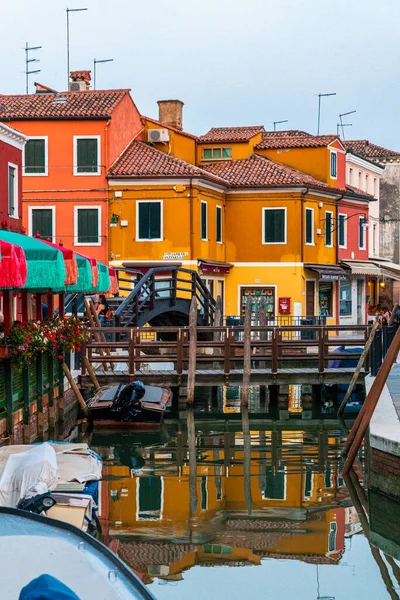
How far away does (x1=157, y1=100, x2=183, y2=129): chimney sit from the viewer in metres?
45.1

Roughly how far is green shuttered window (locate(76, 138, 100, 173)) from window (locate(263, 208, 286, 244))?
23.8ft

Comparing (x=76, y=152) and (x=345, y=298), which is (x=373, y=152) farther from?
(x=76, y=152)

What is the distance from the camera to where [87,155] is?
39.2 meters

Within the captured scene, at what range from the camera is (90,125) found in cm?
3878

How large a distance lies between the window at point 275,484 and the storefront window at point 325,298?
27.0 m

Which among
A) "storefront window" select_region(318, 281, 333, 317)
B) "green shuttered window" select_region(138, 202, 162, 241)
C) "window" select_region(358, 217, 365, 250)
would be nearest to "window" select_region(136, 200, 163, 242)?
"green shuttered window" select_region(138, 202, 162, 241)

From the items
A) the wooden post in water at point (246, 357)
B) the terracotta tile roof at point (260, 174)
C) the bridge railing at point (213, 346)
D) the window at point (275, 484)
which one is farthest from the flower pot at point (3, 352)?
the terracotta tile roof at point (260, 174)

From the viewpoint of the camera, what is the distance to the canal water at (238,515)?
439 inches

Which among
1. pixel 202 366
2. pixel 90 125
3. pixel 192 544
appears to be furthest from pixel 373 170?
pixel 192 544

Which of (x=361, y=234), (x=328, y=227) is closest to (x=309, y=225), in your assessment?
(x=328, y=227)

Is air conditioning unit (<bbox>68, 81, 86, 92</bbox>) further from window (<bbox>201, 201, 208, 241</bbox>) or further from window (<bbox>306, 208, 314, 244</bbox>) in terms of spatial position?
window (<bbox>306, 208, 314, 244</bbox>)

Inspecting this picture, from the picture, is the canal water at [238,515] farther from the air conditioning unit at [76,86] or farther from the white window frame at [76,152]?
the air conditioning unit at [76,86]

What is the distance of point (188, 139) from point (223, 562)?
3296 cm

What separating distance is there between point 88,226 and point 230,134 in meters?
9.45
